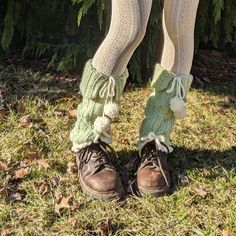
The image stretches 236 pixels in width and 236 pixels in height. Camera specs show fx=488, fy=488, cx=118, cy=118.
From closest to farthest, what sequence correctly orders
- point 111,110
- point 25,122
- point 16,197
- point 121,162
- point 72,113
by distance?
point 111,110, point 16,197, point 121,162, point 25,122, point 72,113

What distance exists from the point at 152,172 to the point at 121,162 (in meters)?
0.26

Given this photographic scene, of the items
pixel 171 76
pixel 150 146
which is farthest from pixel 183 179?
pixel 171 76

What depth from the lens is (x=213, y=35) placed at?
3.33 meters

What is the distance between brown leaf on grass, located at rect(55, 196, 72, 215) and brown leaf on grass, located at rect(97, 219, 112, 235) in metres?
0.17

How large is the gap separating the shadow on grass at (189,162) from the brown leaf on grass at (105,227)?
301mm

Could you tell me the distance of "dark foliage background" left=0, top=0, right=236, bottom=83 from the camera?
318cm

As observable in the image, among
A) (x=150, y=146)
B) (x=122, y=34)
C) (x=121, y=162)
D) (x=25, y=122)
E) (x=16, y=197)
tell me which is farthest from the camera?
(x=25, y=122)

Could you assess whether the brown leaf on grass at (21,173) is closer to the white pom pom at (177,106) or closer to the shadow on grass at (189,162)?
the shadow on grass at (189,162)

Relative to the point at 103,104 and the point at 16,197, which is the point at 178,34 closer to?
the point at 103,104

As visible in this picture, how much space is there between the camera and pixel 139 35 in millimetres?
1886

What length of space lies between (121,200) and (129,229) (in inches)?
6.3

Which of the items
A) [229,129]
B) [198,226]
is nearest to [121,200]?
[198,226]

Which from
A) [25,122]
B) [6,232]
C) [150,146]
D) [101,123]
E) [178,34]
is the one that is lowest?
[6,232]

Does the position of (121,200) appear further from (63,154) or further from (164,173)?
(63,154)
